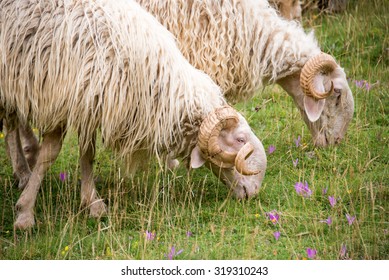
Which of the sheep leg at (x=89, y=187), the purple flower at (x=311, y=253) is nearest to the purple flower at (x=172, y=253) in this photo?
the purple flower at (x=311, y=253)

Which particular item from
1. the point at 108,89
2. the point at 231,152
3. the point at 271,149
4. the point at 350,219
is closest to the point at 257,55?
the point at 271,149

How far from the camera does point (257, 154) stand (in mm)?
5688

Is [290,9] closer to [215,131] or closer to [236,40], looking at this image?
[236,40]

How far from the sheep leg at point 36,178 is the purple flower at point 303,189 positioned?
1863 mm

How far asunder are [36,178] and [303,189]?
2.07 metres

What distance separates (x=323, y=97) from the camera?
6426 mm

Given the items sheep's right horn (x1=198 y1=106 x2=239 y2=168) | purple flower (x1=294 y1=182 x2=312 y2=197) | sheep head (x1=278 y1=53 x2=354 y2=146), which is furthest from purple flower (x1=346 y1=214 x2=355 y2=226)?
sheep head (x1=278 y1=53 x2=354 y2=146)

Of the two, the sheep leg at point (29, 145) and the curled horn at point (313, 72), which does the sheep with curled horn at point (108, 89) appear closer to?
the sheep leg at point (29, 145)

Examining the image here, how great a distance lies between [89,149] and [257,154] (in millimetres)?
1314

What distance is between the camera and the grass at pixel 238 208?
16.4ft

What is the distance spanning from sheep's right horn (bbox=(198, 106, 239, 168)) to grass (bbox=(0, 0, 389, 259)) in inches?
11.1
